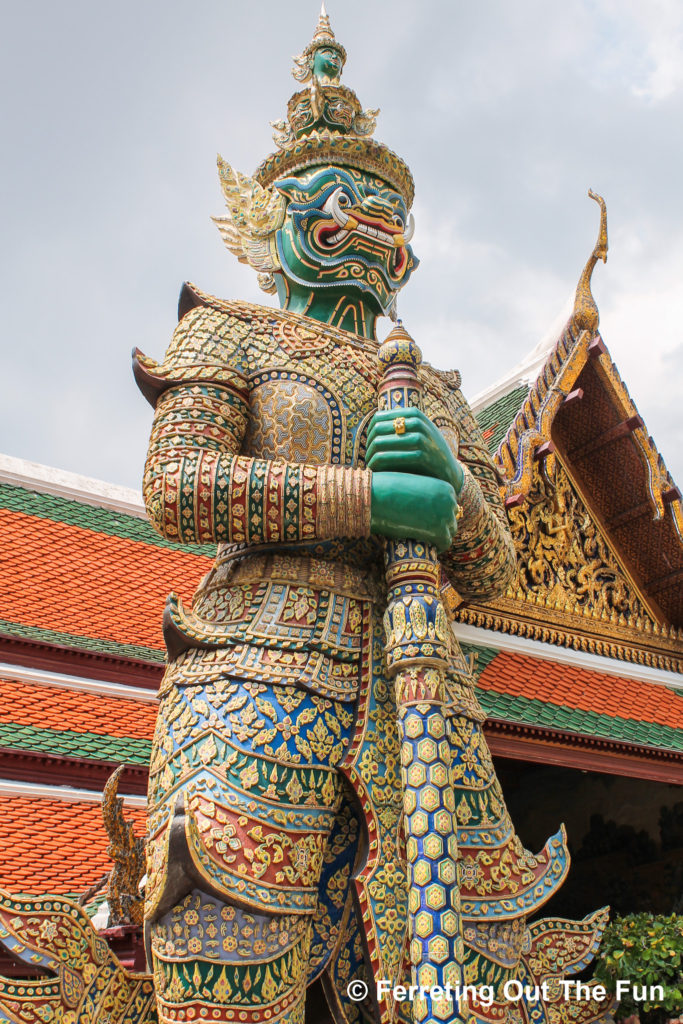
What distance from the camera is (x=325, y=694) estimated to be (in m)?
2.41

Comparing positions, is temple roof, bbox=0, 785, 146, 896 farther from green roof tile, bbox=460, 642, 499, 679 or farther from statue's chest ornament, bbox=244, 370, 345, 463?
green roof tile, bbox=460, 642, 499, 679

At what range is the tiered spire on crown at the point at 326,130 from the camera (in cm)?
319

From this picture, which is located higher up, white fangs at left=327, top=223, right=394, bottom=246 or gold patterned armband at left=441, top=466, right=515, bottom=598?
white fangs at left=327, top=223, right=394, bottom=246

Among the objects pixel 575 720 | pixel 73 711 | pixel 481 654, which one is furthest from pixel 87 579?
pixel 575 720

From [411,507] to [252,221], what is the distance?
1.32 meters

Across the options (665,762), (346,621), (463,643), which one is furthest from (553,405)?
(346,621)

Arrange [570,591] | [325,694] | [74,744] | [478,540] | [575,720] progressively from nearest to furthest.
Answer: [325,694], [478,540], [74,744], [575,720], [570,591]

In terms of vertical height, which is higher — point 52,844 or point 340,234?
point 340,234

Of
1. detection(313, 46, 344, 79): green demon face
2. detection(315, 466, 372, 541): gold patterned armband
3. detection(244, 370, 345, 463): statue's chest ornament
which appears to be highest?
detection(313, 46, 344, 79): green demon face

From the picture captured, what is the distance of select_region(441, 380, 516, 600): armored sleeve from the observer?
282 cm

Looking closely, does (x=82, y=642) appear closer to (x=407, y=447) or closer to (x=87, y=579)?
(x=87, y=579)

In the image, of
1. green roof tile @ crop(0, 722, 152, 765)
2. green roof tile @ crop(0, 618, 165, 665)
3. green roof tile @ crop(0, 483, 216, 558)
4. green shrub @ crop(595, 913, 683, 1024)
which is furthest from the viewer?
green roof tile @ crop(0, 483, 216, 558)

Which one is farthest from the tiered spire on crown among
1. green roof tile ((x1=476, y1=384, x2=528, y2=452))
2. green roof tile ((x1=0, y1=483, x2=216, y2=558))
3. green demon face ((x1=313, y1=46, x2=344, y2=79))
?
green roof tile ((x1=476, y1=384, x2=528, y2=452))

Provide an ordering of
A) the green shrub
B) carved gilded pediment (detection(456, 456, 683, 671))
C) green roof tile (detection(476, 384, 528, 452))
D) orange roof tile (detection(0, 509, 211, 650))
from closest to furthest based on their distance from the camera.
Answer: the green shrub, orange roof tile (detection(0, 509, 211, 650)), carved gilded pediment (detection(456, 456, 683, 671)), green roof tile (detection(476, 384, 528, 452))
